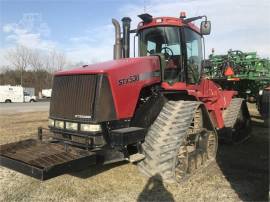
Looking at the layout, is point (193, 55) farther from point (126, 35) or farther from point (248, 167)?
point (248, 167)

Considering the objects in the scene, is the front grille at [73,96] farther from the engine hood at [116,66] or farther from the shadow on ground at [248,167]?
the shadow on ground at [248,167]

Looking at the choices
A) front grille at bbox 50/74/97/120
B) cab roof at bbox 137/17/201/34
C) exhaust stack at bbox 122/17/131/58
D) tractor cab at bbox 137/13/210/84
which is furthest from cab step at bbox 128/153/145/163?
cab roof at bbox 137/17/201/34

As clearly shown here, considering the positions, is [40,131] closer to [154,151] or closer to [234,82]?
[154,151]

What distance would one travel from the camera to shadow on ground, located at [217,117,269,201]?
547 cm

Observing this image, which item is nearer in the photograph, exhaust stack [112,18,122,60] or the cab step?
the cab step

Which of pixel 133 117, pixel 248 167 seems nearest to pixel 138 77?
pixel 133 117

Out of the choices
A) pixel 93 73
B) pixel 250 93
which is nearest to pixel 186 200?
pixel 93 73

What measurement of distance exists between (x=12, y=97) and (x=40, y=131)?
45.4 metres

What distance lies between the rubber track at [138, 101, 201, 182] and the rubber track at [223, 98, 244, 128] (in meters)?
2.98

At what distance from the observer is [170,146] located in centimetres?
567

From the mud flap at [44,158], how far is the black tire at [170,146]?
96cm

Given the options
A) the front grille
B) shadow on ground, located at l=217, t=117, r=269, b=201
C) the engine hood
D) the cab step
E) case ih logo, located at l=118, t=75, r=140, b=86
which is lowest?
shadow on ground, located at l=217, t=117, r=269, b=201

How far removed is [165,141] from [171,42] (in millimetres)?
2364

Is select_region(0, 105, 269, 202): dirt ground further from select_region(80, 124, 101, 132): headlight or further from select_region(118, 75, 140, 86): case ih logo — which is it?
select_region(118, 75, 140, 86): case ih logo
